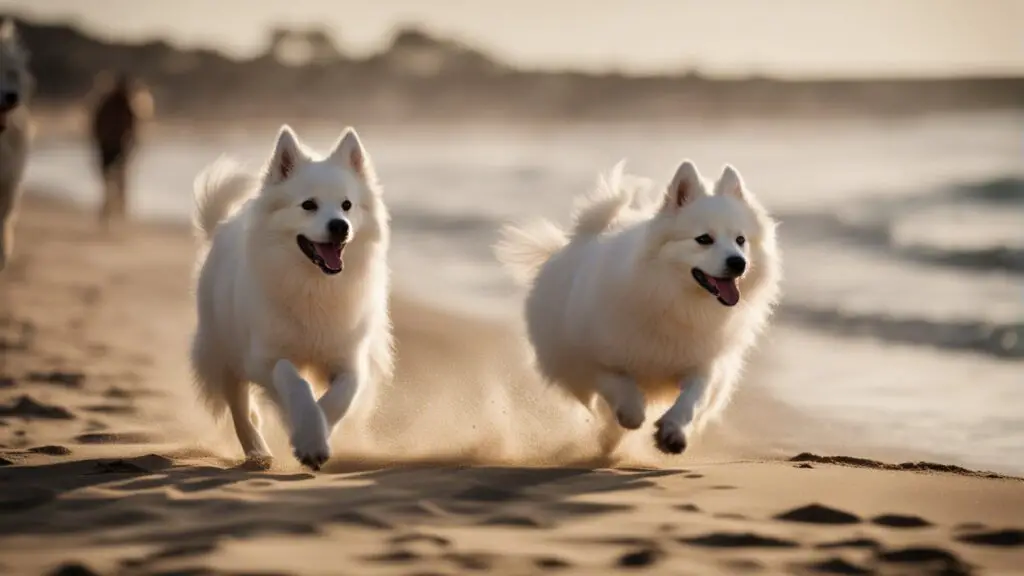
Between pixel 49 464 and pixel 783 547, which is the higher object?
pixel 49 464

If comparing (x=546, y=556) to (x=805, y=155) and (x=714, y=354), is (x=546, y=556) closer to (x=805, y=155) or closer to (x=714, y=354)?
(x=714, y=354)

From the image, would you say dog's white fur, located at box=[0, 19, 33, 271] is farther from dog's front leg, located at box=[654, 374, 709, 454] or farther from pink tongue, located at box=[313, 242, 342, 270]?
dog's front leg, located at box=[654, 374, 709, 454]

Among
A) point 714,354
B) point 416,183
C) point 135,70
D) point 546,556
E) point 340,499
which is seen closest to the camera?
point 546,556

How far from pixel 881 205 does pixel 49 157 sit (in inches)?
1003

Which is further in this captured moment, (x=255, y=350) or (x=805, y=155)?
(x=805, y=155)

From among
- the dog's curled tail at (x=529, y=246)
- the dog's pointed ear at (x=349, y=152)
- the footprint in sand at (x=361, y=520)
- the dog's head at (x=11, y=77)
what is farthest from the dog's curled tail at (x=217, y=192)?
the dog's head at (x=11, y=77)

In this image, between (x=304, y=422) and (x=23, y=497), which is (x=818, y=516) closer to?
(x=304, y=422)

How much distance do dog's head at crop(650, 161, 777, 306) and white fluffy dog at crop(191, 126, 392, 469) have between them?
120 cm

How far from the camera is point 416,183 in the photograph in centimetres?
2827

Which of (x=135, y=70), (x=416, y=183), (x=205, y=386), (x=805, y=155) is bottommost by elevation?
(x=205, y=386)

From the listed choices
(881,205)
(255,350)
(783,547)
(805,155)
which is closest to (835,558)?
(783,547)

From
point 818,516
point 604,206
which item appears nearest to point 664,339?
point 604,206

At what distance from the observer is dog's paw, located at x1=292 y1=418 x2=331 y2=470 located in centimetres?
527

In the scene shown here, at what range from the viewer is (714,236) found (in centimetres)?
581
